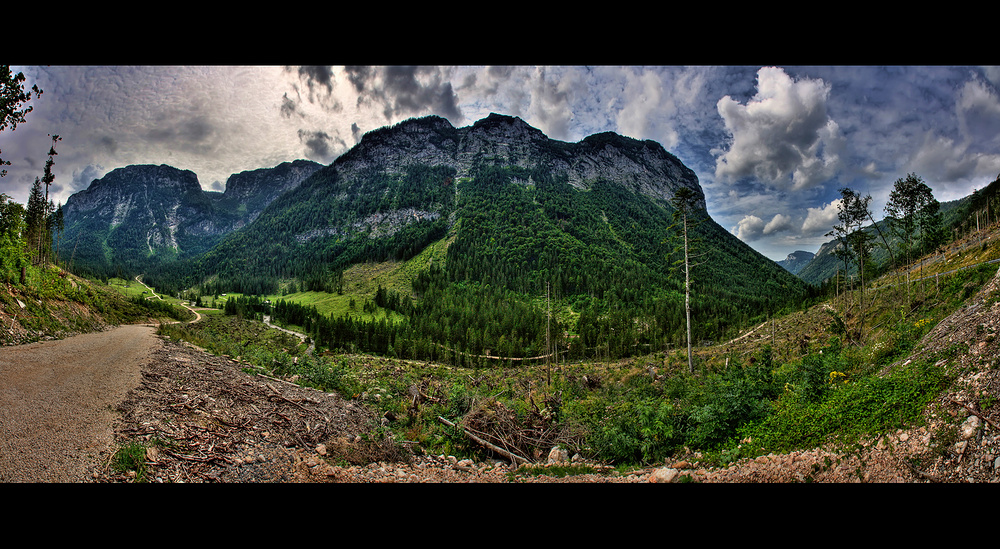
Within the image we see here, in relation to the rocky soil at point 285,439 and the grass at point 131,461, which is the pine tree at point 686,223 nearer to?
the rocky soil at point 285,439

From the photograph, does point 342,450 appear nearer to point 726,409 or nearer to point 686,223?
point 726,409

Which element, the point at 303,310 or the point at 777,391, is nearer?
the point at 777,391

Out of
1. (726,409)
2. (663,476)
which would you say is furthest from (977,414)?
(663,476)

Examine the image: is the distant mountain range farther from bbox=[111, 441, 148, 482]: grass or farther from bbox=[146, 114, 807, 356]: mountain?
bbox=[111, 441, 148, 482]: grass

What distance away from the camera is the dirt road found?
3.85 m

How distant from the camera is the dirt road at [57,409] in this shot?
3850 millimetres

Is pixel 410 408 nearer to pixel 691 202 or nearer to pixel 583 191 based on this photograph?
pixel 691 202

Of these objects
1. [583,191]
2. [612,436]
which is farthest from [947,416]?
[583,191]

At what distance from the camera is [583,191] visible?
168625 millimetres

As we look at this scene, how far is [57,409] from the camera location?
5027 mm

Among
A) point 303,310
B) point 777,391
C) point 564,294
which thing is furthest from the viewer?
point 564,294

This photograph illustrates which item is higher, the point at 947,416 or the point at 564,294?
the point at 564,294
